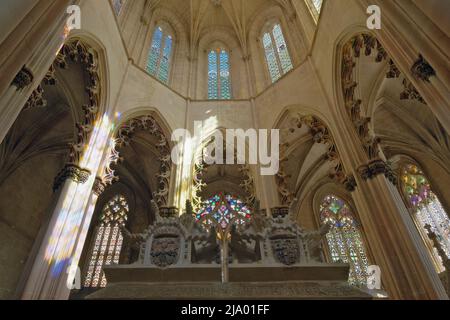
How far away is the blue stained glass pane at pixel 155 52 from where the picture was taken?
10.6m

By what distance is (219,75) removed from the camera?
12.3 meters

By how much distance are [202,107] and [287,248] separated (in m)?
7.42

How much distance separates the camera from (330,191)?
1338 centimetres

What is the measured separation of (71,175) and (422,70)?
21.4ft

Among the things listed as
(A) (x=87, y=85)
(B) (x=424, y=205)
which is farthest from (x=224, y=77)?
(B) (x=424, y=205)

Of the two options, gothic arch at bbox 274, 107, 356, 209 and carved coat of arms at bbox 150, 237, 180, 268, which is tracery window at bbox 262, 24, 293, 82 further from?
carved coat of arms at bbox 150, 237, 180, 268

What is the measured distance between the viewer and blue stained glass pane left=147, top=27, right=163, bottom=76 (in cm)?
1064

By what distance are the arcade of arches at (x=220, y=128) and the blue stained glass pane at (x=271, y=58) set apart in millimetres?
86

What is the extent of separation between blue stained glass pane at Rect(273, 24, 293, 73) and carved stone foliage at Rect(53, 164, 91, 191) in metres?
7.92

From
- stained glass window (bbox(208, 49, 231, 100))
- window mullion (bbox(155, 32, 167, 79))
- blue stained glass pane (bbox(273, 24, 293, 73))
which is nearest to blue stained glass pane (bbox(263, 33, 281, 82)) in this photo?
blue stained glass pane (bbox(273, 24, 293, 73))

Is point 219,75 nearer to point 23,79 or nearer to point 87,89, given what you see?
point 87,89

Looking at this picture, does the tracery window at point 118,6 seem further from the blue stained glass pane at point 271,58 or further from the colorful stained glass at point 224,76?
the blue stained glass pane at point 271,58

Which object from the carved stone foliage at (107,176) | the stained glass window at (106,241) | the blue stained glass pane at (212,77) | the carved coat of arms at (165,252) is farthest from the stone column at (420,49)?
the stained glass window at (106,241)

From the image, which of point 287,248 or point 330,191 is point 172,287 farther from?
point 330,191
